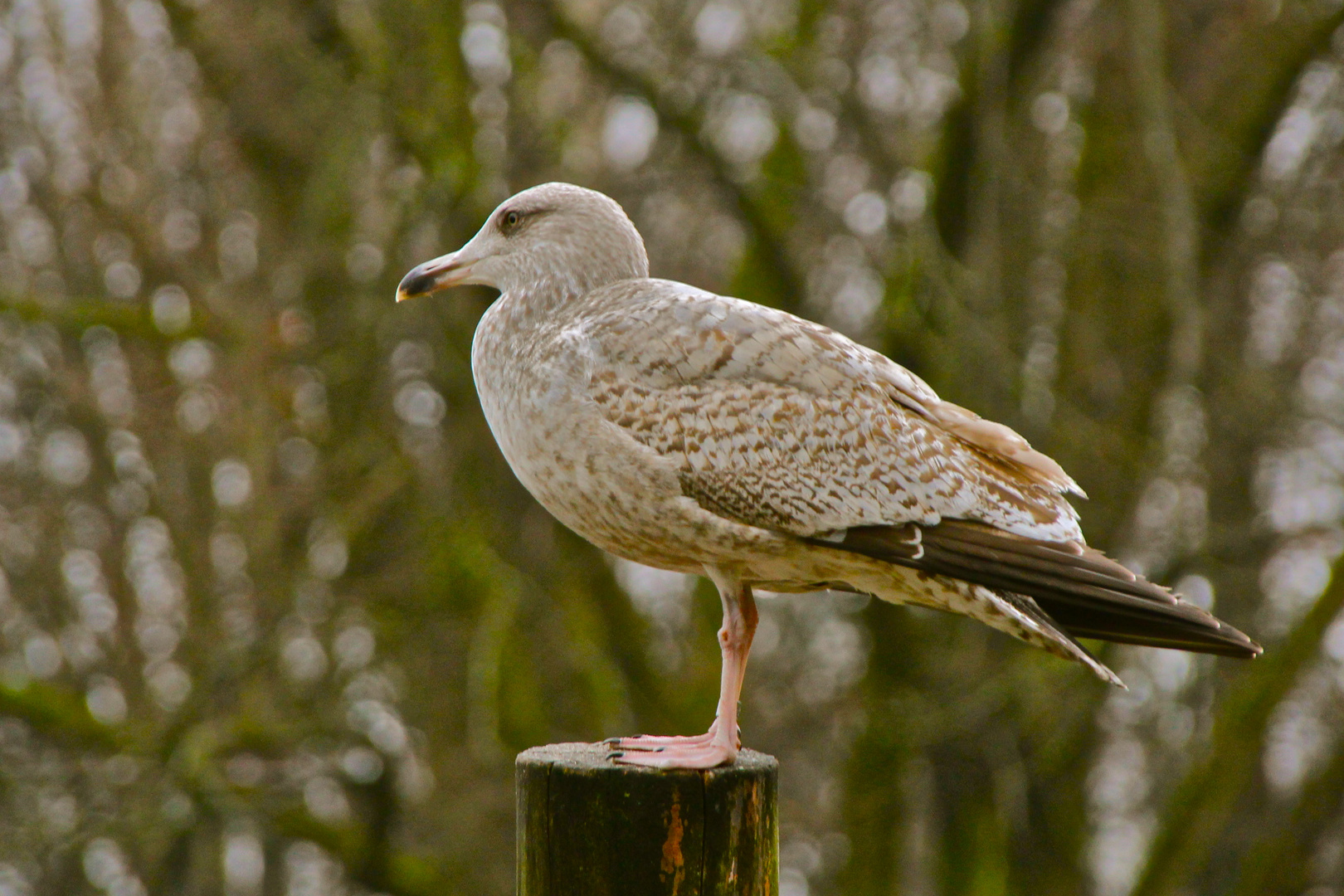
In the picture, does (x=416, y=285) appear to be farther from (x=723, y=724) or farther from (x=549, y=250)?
(x=723, y=724)

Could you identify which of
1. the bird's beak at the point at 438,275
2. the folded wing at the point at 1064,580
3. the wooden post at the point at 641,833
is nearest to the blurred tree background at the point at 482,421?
the bird's beak at the point at 438,275

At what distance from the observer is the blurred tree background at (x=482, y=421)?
302 inches

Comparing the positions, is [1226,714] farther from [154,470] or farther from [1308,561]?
[154,470]

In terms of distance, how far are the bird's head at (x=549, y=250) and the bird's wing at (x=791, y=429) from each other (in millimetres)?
313

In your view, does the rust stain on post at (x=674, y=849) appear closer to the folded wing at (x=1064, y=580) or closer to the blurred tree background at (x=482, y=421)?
the folded wing at (x=1064, y=580)

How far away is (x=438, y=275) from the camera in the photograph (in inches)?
162

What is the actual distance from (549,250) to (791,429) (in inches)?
35.6

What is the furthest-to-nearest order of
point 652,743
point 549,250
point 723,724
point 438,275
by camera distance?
point 438,275
point 549,250
point 652,743
point 723,724

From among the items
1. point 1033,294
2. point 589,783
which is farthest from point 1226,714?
point 589,783

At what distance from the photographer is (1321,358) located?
25.3 ft

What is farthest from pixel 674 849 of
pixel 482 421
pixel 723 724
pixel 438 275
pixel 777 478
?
pixel 482 421

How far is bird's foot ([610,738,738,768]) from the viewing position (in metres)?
3.17

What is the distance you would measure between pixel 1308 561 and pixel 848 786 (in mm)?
2681

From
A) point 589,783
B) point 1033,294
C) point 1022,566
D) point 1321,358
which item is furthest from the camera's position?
point 1033,294
